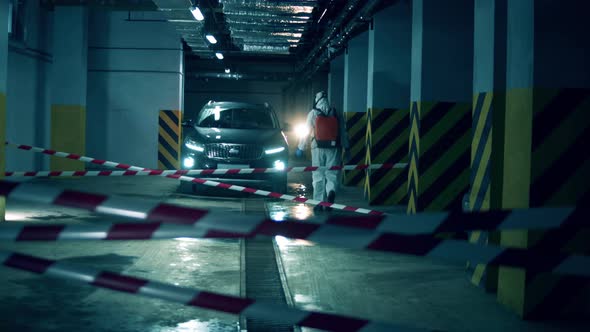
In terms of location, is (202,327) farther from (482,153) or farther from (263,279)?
(482,153)

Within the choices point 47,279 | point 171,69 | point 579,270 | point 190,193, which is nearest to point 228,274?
point 47,279

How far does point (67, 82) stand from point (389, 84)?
27.2ft

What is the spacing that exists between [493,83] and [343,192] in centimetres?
911

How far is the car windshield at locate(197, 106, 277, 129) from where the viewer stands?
13.8 m

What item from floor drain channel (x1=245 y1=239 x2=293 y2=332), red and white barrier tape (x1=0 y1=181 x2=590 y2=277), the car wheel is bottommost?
floor drain channel (x1=245 y1=239 x2=293 y2=332)

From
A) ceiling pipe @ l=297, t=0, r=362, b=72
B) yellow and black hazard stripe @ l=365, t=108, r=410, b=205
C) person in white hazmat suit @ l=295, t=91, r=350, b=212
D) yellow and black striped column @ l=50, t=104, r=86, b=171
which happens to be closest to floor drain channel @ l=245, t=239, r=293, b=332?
person in white hazmat suit @ l=295, t=91, r=350, b=212

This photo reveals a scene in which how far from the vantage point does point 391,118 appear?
43.0 ft

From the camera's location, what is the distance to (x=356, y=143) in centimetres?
1689

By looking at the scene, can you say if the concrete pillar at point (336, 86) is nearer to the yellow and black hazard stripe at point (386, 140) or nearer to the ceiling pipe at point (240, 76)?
the ceiling pipe at point (240, 76)

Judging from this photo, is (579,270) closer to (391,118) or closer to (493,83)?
(493,83)

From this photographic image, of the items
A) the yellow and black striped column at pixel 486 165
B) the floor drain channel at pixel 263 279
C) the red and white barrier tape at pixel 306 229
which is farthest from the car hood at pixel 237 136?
the red and white barrier tape at pixel 306 229

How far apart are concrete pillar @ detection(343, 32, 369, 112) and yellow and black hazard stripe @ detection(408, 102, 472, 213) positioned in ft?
24.5

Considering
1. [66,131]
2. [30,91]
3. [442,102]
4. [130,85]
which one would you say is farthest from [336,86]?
[442,102]

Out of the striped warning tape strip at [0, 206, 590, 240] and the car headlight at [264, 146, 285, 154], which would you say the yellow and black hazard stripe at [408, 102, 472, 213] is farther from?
the striped warning tape strip at [0, 206, 590, 240]
